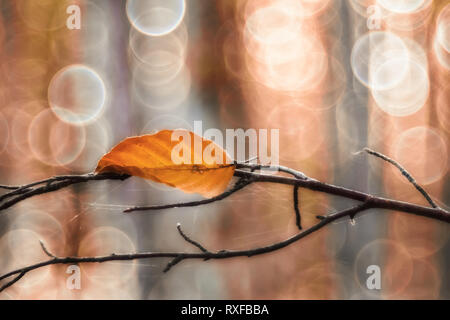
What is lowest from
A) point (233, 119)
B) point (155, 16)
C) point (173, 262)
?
point (173, 262)

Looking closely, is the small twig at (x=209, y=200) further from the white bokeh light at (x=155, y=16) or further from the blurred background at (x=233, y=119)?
the white bokeh light at (x=155, y=16)

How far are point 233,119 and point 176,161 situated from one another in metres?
0.81

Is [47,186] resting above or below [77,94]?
below

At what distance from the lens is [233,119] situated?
0.93 metres

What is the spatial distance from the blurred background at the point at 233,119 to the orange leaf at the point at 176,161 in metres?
0.59

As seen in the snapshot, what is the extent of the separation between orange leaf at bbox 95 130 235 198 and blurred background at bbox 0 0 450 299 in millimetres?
593

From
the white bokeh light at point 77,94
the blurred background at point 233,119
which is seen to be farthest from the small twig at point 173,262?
the white bokeh light at point 77,94

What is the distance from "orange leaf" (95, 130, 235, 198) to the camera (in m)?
0.12

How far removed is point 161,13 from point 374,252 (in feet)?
2.85

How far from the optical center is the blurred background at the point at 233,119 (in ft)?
2.56

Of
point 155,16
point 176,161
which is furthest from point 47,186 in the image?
point 155,16

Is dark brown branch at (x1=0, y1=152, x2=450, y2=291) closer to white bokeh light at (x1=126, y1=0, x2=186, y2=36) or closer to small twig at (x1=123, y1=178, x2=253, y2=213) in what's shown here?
small twig at (x1=123, y1=178, x2=253, y2=213)

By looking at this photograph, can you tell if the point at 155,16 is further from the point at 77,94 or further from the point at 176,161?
the point at 176,161
